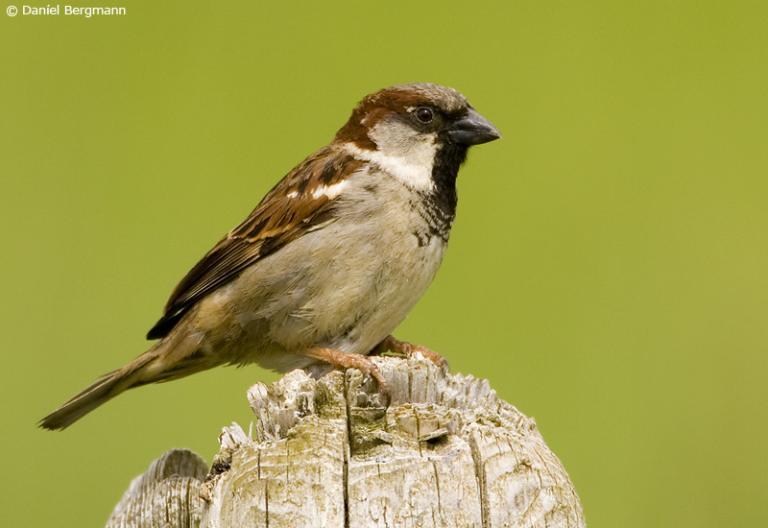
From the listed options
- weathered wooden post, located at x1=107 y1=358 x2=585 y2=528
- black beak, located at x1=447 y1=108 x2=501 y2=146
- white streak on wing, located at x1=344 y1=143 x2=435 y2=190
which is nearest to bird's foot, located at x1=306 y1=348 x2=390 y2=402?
weathered wooden post, located at x1=107 y1=358 x2=585 y2=528

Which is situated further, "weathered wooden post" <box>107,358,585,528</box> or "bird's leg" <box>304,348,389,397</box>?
"bird's leg" <box>304,348,389,397</box>

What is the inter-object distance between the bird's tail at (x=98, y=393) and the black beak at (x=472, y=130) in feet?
3.26

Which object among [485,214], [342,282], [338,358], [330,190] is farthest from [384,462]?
[485,214]

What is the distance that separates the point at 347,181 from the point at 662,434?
149cm

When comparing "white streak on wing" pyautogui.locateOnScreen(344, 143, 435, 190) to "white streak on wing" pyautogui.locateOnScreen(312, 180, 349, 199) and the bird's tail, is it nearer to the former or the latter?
"white streak on wing" pyautogui.locateOnScreen(312, 180, 349, 199)

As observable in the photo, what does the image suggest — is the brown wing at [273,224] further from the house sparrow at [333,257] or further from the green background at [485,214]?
the green background at [485,214]

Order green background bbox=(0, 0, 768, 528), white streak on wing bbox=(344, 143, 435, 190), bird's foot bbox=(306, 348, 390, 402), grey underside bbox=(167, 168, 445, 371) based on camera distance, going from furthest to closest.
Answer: green background bbox=(0, 0, 768, 528)
white streak on wing bbox=(344, 143, 435, 190)
grey underside bbox=(167, 168, 445, 371)
bird's foot bbox=(306, 348, 390, 402)

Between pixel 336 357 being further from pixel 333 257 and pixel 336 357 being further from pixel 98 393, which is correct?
pixel 98 393

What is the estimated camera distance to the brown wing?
10.6 ft

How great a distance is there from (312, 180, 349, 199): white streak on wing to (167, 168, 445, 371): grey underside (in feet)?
0.07

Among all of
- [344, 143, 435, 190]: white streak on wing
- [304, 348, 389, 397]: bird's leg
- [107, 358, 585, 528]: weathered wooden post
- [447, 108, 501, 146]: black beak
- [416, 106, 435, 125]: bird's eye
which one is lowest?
[107, 358, 585, 528]: weathered wooden post

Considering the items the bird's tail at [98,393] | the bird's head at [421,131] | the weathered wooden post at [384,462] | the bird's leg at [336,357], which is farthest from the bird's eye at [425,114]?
the weathered wooden post at [384,462]

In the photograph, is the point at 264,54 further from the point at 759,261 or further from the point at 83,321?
the point at 759,261

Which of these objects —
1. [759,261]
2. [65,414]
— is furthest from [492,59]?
[65,414]
